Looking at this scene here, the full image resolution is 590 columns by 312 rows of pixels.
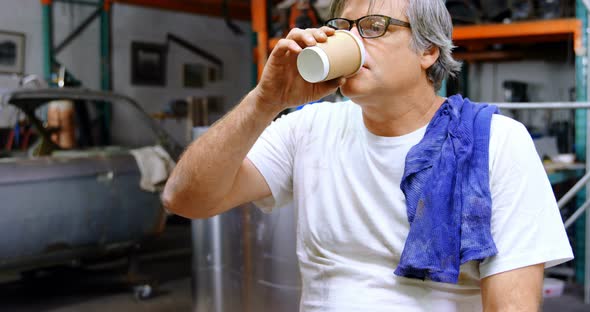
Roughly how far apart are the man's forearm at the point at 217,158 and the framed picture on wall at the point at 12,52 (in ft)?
20.1

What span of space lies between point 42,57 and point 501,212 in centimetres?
696

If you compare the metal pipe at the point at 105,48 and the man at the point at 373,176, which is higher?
the metal pipe at the point at 105,48

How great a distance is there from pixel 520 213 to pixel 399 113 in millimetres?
354

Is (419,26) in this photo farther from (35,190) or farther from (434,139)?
(35,190)

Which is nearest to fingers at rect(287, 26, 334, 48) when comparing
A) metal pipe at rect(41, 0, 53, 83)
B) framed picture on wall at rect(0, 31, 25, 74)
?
framed picture on wall at rect(0, 31, 25, 74)

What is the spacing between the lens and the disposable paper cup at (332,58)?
1085mm

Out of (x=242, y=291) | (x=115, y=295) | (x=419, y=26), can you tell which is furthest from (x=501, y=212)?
(x=115, y=295)

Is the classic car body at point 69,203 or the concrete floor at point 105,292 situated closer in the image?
the classic car body at point 69,203

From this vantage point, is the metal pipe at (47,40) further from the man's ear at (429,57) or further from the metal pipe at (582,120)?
the man's ear at (429,57)

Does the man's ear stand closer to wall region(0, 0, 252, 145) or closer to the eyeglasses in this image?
the eyeglasses

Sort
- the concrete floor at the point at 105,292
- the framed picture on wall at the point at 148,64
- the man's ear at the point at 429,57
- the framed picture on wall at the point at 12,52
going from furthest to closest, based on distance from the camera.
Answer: the framed picture on wall at the point at 148,64 < the framed picture on wall at the point at 12,52 < the concrete floor at the point at 105,292 < the man's ear at the point at 429,57

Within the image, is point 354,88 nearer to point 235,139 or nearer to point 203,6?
point 235,139

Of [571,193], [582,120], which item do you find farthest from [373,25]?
[582,120]

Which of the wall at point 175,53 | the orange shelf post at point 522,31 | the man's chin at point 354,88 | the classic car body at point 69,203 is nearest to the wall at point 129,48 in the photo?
the wall at point 175,53
